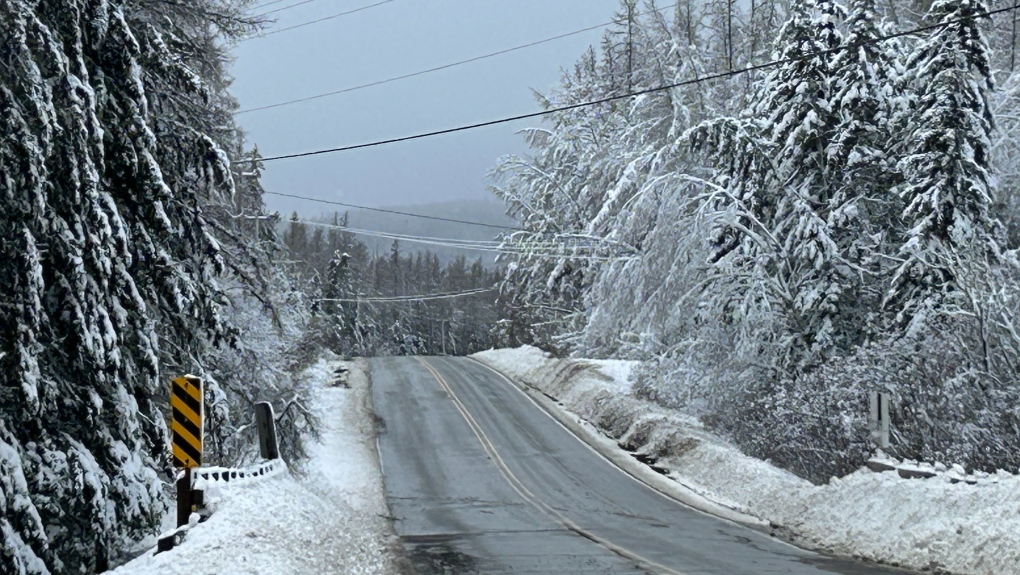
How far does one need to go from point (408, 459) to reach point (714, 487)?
27.7 ft

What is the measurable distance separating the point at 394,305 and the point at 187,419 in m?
104

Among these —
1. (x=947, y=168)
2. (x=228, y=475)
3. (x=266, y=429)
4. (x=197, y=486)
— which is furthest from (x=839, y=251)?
(x=197, y=486)

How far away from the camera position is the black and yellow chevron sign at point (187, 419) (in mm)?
9727

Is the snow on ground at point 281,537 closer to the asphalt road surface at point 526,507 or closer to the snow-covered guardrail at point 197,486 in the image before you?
the snow-covered guardrail at point 197,486

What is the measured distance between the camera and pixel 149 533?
11.6 meters

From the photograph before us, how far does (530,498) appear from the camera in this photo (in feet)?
66.4

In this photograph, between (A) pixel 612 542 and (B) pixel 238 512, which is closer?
(B) pixel 238 512

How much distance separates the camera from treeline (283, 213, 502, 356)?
259ft

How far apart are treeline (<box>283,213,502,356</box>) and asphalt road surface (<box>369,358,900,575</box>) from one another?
2392 centimetres

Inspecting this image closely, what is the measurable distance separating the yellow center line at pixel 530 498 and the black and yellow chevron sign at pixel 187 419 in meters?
5.83

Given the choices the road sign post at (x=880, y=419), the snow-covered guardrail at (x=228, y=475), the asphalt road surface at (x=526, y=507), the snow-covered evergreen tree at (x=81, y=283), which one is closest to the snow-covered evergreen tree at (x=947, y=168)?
the road sign post at (x=880, y=419)

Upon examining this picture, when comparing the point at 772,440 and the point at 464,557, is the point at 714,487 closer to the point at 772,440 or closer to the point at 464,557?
the point at 772,440

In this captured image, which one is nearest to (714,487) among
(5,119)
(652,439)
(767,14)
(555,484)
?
(555,484)

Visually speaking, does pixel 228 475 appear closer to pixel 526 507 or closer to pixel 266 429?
pixel 266 429
